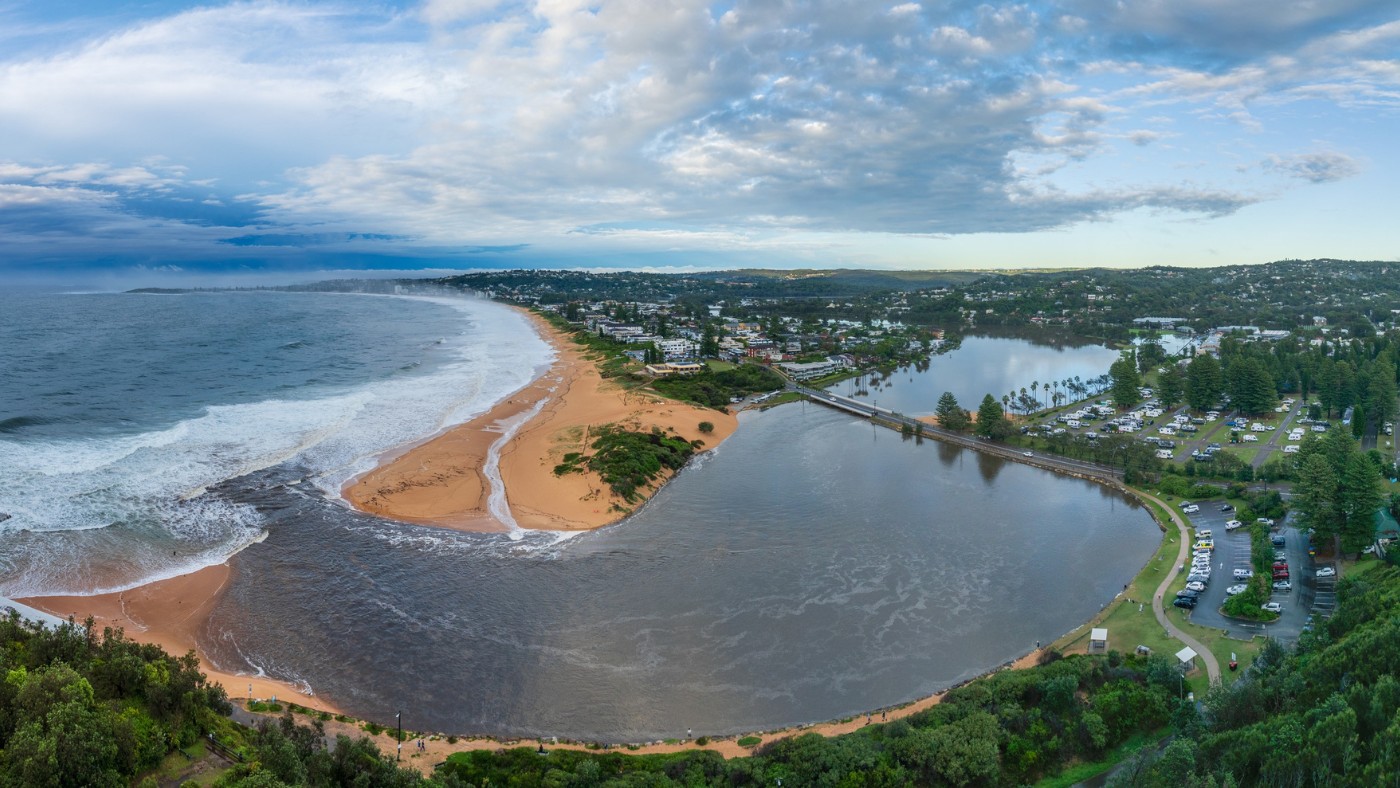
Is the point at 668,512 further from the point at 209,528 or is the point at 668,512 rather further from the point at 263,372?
the point at 263,372

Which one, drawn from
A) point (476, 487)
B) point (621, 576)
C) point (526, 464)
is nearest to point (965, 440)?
point (526, 464)

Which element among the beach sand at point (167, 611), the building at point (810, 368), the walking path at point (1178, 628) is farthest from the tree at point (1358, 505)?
the building at point (810, 368)

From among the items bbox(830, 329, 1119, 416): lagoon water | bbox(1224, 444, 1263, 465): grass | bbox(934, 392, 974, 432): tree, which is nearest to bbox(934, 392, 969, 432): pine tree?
bbox(934, 392, 974, 432): tree

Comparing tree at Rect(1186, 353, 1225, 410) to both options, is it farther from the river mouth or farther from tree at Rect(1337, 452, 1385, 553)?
tree at Rect(1337, 452, 1385, 553)

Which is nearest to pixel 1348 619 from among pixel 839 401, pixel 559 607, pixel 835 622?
pixel 835 622

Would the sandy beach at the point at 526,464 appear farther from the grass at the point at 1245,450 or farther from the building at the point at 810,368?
the grass at the point at 1245,450
